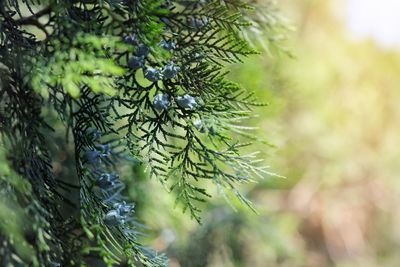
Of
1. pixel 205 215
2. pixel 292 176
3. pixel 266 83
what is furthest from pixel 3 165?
pixel 292 176

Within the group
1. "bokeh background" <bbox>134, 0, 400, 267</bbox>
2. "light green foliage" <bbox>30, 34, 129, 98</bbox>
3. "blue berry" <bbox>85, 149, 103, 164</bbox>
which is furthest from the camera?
"bokeh background" <bbox>134, 0, 400, 267</bbox>

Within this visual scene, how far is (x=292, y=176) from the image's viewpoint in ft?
5.83

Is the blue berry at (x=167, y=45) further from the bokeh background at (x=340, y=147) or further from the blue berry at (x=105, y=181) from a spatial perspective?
the bokeh background at (x=340, y=147)

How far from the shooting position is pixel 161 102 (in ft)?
1.64

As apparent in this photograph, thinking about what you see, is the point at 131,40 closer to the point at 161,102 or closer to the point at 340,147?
the point at 161,102

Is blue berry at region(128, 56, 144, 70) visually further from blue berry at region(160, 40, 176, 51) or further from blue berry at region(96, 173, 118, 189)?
blue berry at region(96, 173, 118, 189)

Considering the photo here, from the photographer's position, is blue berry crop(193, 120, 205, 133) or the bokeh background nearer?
blue berry crop(193, 120, 205, 133)

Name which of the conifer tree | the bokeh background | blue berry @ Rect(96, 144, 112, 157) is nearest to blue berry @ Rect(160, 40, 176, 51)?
the conifer tree

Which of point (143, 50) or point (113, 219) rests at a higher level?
point (143, 50)

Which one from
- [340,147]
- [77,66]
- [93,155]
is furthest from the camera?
[340,147]

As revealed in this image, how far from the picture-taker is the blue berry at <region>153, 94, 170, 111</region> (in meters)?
0.50

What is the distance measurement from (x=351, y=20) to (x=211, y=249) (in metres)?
2.02

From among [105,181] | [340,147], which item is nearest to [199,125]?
[105,181]

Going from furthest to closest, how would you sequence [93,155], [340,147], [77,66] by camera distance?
[340,147] → [93,155] → [77,66]
